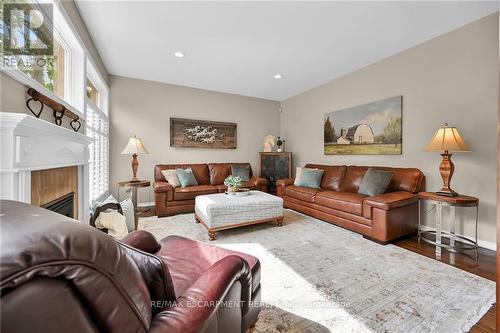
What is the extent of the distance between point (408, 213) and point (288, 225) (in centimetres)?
158

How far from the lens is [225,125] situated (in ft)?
16.9

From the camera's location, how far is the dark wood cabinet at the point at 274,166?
517cm

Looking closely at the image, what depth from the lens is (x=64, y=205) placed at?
178cm

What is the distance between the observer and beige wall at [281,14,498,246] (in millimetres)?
2391

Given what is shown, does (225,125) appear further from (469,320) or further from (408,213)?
(469,320)

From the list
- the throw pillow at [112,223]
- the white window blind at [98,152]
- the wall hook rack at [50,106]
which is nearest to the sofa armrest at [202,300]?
the wall hook rack at [50,106]

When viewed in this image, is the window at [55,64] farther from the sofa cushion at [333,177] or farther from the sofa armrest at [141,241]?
the sofa cushion at [333,177]

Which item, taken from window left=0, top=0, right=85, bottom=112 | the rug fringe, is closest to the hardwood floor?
the rug fringe

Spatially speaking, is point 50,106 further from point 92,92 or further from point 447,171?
point 447,171

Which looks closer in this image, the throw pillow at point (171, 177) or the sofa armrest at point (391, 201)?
the sofa armrest at point (391, 201)

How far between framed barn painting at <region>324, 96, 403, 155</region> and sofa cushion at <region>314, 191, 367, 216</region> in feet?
3.43

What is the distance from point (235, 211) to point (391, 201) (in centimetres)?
194

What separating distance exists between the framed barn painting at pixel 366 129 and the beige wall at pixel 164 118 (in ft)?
6.62

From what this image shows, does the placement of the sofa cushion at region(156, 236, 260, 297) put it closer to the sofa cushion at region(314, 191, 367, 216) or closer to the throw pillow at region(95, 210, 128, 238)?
the throw pillow at region(95, 210, 128, 238)
